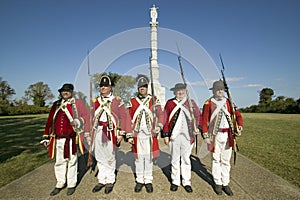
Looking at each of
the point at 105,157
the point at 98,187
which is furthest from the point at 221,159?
the point at 98,187

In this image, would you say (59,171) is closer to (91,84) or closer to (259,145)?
(91,84)

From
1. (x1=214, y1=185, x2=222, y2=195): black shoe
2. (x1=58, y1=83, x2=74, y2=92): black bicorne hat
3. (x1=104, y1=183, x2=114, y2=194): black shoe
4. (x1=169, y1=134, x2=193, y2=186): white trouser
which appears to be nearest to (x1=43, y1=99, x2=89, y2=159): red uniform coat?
(x1=58, y1=83, x2=74, y2=92): black bicorne hat

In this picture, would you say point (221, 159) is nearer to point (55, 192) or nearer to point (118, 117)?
point (118, 117)

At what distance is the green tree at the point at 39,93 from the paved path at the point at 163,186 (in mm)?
50892

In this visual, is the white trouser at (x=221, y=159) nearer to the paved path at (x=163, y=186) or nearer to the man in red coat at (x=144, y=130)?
the paved path at (x=163, y=186)

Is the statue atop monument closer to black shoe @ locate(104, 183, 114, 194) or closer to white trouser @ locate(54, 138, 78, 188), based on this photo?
white trouser @ locate(54, 138, 78, 188)

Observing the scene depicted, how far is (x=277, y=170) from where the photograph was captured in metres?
5.27

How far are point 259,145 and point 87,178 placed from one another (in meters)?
6.79

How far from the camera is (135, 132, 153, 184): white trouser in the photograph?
4.22 meters

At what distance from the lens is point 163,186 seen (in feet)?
14.3

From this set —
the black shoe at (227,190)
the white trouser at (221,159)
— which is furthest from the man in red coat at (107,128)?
the black shoe at (227,190)

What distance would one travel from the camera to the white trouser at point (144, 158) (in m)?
4.22

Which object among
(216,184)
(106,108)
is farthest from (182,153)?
(106,108)

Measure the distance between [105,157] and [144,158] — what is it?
772mm
